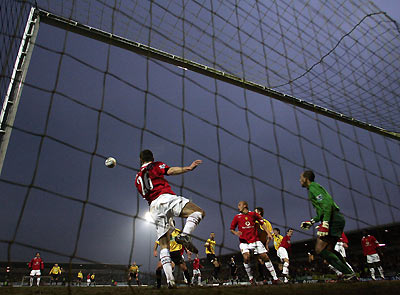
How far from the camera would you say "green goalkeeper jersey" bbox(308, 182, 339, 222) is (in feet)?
12.1

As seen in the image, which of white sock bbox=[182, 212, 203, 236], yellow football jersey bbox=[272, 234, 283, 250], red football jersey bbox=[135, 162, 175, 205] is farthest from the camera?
yellow football jersey bbox=[272, 234, 283, 250]

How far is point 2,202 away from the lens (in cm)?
264

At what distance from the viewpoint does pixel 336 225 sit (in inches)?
147

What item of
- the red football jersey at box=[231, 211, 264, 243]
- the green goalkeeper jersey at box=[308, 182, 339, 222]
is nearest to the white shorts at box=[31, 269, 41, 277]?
the red football jersey at box=[231, 211, 264, 243]

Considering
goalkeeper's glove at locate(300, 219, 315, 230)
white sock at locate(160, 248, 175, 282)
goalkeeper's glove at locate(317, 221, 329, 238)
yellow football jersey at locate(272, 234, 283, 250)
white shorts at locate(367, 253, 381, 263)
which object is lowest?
white sock at locate(160, 248, 175, 282)

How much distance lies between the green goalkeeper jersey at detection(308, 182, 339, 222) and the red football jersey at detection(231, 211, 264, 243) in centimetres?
204

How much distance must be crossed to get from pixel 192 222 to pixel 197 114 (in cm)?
144

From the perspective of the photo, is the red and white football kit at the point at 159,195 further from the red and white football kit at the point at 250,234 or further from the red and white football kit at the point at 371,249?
the red and white football kit at the point at 371,249

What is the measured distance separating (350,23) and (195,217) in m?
5.84

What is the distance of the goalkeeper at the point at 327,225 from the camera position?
367 cm

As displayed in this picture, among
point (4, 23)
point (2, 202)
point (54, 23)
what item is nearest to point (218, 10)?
point (54, 23)

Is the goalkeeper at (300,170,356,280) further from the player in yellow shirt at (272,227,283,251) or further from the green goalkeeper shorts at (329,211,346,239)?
the player in yellow shirt at (272,227,283,251)

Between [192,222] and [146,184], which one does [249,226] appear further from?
[146,184]

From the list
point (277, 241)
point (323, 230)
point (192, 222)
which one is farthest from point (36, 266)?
point (323, 230)
